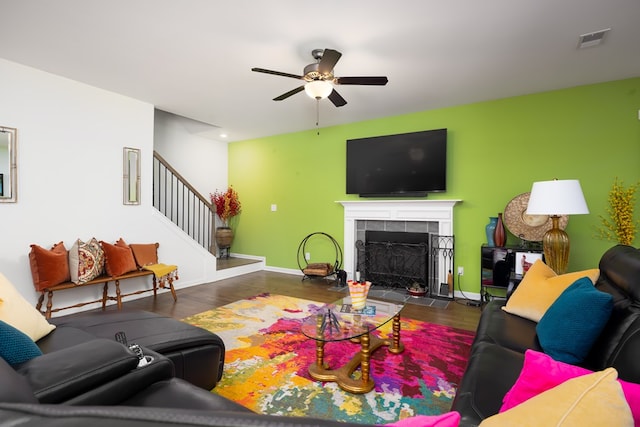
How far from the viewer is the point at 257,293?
4.47 meters

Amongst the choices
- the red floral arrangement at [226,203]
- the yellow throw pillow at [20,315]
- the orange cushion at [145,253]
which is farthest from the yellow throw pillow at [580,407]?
the red floral arrangement at [226,203]

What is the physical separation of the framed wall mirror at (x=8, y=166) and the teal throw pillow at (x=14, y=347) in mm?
2709

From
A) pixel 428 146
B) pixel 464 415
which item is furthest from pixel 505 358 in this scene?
pixel 428 146

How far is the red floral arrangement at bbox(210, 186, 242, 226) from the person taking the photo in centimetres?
639

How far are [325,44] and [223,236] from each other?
4426mm

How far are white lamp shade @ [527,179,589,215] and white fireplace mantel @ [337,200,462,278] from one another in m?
1.59

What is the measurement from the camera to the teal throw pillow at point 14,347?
1.20 meters

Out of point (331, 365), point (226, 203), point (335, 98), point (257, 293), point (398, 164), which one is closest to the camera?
point (331, 365)

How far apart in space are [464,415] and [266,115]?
4468mm

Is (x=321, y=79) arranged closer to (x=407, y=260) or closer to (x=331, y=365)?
(x=331, y=365)

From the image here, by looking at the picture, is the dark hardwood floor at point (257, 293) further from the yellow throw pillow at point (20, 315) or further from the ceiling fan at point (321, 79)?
the ceiling fan at point (321, 79)

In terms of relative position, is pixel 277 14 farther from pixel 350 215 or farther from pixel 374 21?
pixel 350 215

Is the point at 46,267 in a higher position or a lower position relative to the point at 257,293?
higher

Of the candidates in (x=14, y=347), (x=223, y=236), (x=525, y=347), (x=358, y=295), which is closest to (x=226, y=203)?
(x=223, y=236)
